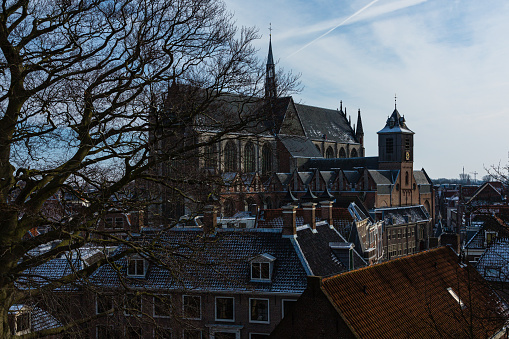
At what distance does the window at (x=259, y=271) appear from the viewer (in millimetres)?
22188

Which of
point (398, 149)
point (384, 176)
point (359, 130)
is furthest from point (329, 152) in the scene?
point (384, 176)

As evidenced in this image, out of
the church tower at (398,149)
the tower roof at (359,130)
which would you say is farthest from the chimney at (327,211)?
the tower roof at (359,130)

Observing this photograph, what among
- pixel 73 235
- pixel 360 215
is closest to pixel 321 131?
pixel 360 215

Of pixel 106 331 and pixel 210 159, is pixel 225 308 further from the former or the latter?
pixel 106 331

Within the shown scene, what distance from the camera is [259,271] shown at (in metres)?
22.3

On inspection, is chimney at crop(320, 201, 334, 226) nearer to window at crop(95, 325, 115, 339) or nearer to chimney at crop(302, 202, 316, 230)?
chimney at crop(302, 202, 316, 230)

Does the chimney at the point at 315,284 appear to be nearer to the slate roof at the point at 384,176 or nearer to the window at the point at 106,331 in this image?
the window at the point at 106,331

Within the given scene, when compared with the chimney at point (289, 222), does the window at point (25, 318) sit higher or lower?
lower

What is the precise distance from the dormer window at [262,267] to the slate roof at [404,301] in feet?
18.3

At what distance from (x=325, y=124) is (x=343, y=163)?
17.2 metres

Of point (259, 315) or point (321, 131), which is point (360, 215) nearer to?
point (259, 315)

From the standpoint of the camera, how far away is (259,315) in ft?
71.7

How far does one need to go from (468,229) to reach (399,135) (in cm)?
3574

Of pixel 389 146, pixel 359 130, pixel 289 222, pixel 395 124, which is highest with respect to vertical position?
pixel 359 130
